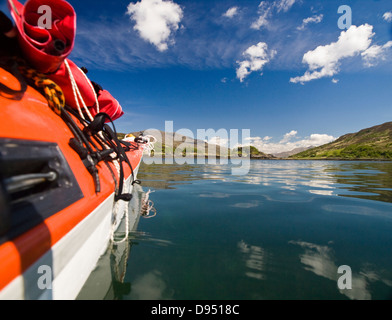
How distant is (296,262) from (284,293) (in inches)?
21.5

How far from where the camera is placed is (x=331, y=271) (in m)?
1.86

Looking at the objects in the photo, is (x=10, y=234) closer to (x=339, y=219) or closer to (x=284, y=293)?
(x=284, y=293)

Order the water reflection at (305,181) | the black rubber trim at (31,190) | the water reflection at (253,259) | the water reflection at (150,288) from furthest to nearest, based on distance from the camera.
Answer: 1. the water reflection at (305,181)
2. the water reflection at (253,259)
3. the water reflection at (150,288)
4. the black rubber trim at (31,190)

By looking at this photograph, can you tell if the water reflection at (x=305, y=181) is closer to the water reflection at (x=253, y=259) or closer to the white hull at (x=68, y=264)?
the water reflection at (x=253, y=259)

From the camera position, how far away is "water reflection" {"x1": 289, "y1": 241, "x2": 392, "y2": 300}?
1.58 meters

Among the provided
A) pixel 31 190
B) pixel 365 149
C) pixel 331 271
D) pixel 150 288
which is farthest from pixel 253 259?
pixel 365 149

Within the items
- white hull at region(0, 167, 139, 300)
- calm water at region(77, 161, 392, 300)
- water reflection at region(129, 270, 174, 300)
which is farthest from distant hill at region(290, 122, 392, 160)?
white hull at region(0, 167, 139, 300)

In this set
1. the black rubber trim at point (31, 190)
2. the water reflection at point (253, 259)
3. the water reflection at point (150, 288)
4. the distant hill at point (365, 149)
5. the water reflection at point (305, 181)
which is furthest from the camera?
the distant hill at point (365, 149)

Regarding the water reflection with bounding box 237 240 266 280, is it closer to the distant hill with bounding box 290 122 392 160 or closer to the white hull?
the white hull

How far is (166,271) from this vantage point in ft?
5.99

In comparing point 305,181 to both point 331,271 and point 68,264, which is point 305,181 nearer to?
point 331,271

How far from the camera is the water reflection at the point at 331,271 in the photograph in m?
1.58

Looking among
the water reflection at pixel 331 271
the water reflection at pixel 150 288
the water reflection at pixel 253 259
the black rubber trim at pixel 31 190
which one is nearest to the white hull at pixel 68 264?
the black rubber trim at pixel 31 190
